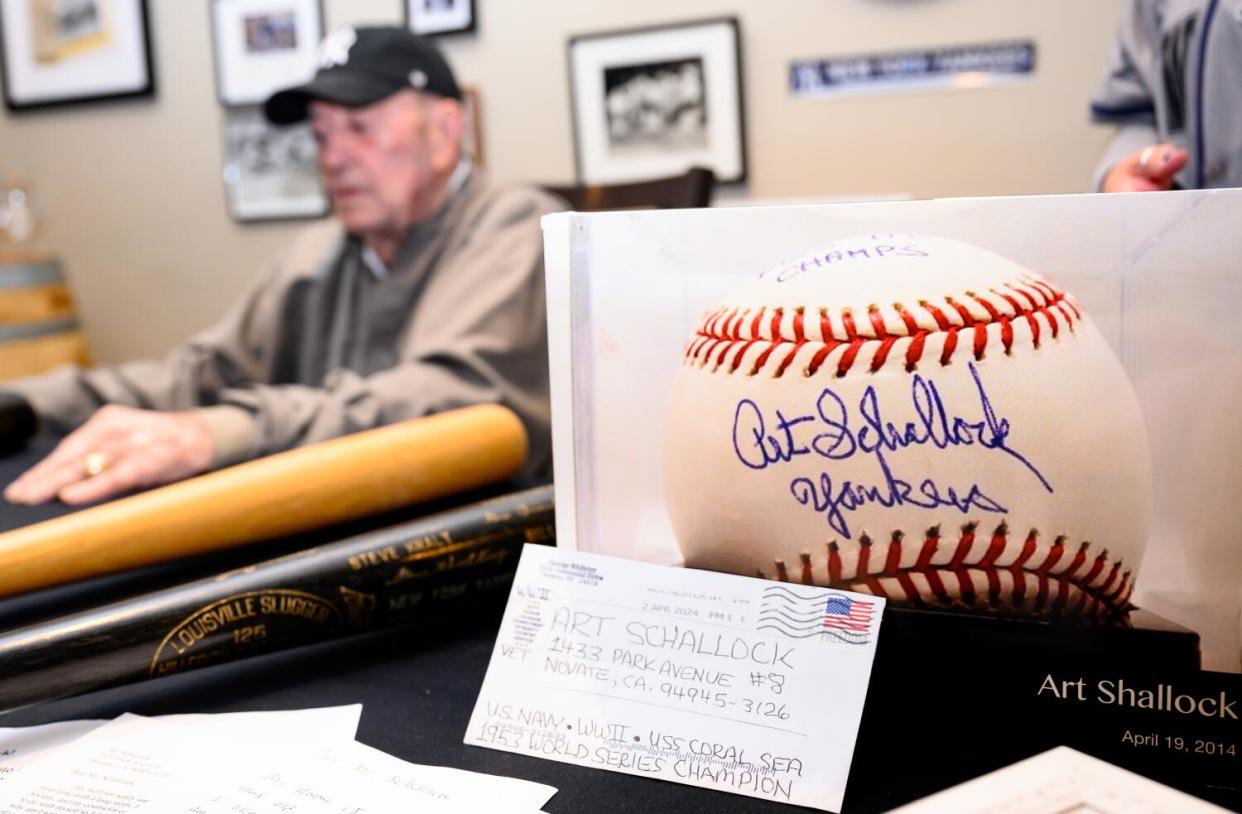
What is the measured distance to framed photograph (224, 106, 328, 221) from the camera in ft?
8.54

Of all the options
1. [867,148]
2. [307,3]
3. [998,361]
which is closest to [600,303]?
[998,361]

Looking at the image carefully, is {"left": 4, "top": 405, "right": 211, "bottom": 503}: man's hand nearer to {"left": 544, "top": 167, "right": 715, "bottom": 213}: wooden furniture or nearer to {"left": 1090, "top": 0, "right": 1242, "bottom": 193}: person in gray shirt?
{"left": 544, "top": 167, "right": 715, "bottom": 213}: wooden furniture

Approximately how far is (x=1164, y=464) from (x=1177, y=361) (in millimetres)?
57

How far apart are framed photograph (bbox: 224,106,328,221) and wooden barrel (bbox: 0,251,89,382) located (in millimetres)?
512

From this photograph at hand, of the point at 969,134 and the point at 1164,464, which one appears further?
the point at 969,134

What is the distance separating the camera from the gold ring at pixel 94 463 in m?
1.17

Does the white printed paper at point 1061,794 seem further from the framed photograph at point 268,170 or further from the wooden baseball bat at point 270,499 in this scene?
the framed photograph at point 268,170

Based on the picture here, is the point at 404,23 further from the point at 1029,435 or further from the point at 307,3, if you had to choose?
the point at 1029,435

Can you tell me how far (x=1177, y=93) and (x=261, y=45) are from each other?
86.1 inches

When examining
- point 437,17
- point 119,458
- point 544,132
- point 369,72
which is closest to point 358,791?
point 119,458

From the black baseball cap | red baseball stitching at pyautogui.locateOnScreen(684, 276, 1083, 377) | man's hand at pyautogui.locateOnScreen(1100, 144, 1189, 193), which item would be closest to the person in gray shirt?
man's hand at pyautogui.locateOnScreen(1100, 144, 1189, 193)

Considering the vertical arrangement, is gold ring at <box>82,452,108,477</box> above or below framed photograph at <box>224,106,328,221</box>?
below

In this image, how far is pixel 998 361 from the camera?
559 millimetres

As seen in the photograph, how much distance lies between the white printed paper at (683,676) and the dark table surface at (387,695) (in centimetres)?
1
